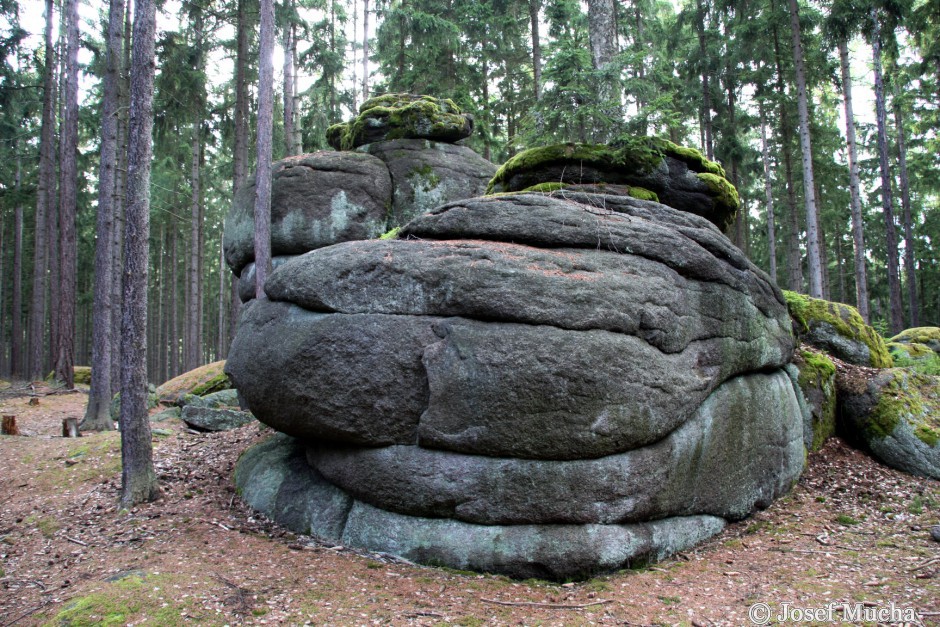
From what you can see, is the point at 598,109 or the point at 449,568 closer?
the point at 449,568

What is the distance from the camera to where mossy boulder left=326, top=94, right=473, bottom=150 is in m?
14.8

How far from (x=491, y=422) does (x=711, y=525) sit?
323 centimetres

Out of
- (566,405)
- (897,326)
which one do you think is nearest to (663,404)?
(566,405)

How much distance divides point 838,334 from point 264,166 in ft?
40.8

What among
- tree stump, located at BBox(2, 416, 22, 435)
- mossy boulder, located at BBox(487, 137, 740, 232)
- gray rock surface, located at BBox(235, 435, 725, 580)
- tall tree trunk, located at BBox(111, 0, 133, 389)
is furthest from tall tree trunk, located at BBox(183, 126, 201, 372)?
gray rock surface, located at BBox(235, 435, 725, 580)

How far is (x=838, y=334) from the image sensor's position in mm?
10523

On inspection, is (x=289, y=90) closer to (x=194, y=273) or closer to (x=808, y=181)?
(x=194, y=273)

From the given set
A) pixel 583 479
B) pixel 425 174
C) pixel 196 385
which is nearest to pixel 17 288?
pixel 196 385

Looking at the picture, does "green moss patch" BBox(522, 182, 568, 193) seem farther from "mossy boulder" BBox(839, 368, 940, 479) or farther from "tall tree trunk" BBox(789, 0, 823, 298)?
"tall tree trunk" BBox(789, 0, 823, 298)

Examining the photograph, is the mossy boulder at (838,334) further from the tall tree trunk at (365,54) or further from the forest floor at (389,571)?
the tall tree trunk at (365,54)

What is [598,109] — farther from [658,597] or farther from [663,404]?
[658,597]

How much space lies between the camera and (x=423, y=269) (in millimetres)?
6418

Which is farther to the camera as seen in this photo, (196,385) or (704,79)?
(704,79)

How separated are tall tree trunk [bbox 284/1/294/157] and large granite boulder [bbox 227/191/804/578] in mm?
16235
